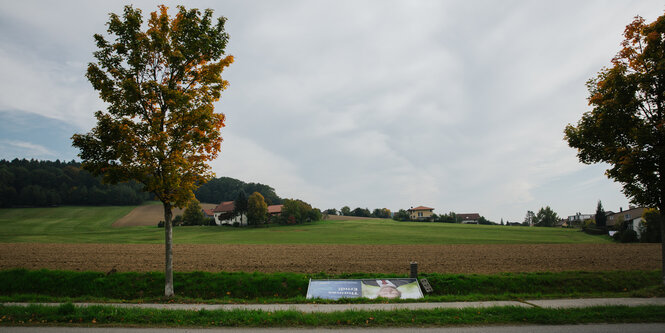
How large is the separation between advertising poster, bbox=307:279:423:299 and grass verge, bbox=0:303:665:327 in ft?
10.0

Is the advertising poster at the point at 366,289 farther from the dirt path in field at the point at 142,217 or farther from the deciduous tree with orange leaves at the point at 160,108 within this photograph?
the dirt path in field at the point at 142,217

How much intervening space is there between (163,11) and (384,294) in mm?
13919

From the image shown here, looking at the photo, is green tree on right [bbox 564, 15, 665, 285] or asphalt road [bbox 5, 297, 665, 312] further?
green tree on right [bbox 564, 15, 665, 285]

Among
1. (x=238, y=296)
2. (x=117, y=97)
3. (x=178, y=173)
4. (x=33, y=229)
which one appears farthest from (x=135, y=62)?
(x=33, y=229)

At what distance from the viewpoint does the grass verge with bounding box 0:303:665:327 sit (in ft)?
27.2

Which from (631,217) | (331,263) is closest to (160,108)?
(331,263)

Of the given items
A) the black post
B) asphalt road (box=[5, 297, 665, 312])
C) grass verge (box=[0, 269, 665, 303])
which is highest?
the black post

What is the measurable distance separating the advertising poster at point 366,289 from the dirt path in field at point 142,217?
68.5 m

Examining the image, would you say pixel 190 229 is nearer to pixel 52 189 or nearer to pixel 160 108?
pixel 52 189

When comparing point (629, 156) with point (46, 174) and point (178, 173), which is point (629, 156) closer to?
point (178, 173)

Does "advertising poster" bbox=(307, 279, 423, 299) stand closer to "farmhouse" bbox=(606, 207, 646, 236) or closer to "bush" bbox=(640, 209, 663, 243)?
"bush" bbox=(640, 209, 663, 243)

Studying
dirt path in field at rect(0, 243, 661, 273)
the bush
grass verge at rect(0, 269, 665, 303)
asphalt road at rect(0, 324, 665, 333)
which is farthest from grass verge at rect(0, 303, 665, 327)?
the bush

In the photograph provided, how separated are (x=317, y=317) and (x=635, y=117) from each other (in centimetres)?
1565

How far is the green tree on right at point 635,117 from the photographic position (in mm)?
12969
